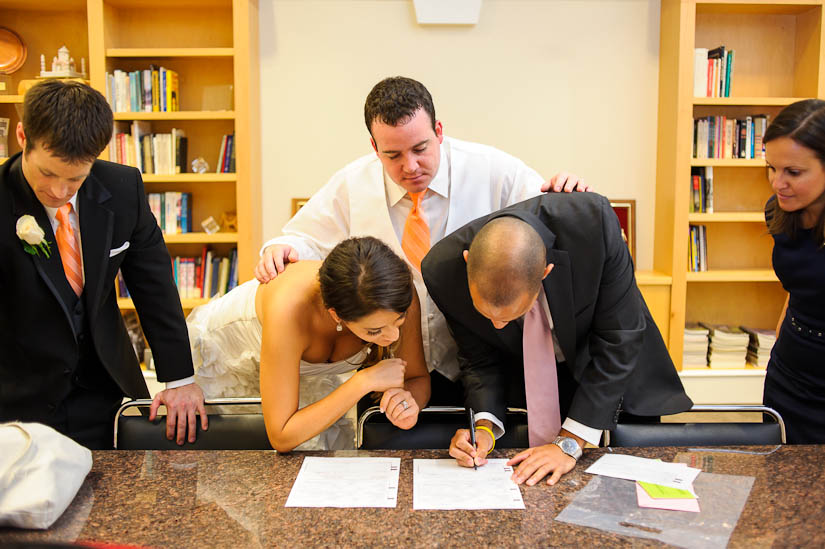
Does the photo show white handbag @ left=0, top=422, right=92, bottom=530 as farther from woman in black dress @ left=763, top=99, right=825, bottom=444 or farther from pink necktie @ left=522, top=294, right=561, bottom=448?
woman in black dress @ left=763, top=99, right=825, bottom=444

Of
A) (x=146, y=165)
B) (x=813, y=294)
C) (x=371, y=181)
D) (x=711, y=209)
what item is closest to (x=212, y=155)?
(x=146, y=165)

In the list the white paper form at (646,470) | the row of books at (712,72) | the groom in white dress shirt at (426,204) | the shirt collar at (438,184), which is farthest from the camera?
the row of books at (712,72)

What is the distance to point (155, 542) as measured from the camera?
4.29 ft

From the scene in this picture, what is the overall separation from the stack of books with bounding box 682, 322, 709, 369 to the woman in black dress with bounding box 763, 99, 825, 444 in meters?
2.24

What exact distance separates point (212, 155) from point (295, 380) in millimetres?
→ 3071

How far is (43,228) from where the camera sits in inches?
70.7

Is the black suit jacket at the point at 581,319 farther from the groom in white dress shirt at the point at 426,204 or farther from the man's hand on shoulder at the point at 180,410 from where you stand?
the man's hand on shoulder at the point at 180,410

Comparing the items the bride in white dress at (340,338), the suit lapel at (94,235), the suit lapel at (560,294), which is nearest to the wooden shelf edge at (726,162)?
the suit lapel at (560,294)

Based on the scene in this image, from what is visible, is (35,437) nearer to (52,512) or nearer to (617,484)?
(52,512)

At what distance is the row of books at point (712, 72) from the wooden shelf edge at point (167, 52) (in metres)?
2.94

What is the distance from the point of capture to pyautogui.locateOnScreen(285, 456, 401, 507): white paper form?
1477 mm

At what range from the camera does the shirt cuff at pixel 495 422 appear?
1.88 metres

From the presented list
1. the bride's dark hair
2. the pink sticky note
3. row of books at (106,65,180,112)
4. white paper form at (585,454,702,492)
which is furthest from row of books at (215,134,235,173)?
the pink sticky note

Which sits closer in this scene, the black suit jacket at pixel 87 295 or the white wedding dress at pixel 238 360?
the black suit jacket at pixel 87 295
